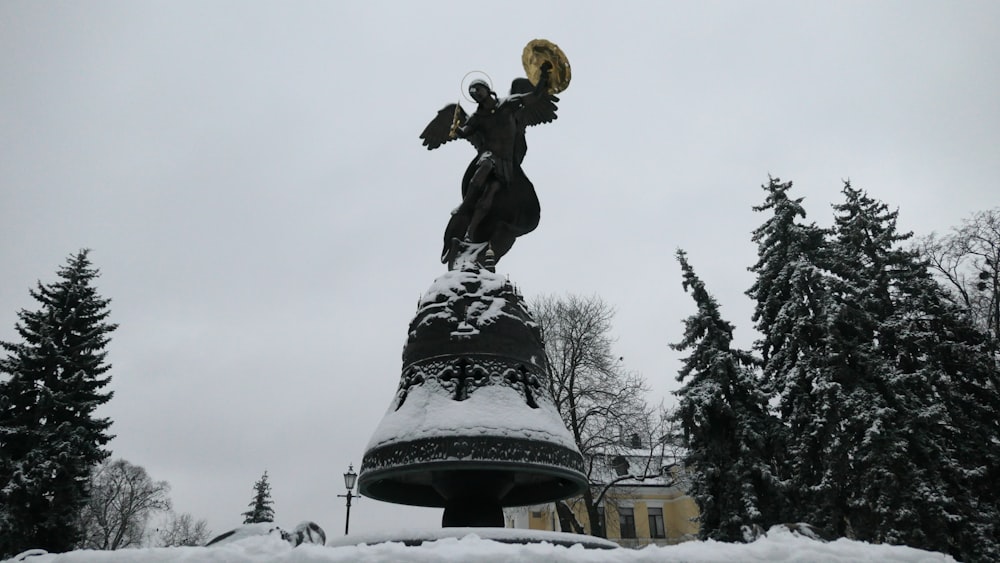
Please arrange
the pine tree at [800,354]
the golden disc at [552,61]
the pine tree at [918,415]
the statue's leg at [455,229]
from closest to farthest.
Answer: the golden disc at [552,61] → the statue's leg at [455,229] → the pine tree at [918,415] → the pine tree at [800,354]

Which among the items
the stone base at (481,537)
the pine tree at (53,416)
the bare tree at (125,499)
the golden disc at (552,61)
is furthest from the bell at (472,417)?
the bare tree at (125,499)

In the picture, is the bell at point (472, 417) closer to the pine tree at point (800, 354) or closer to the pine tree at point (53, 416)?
the pine tree at point (800, 354)

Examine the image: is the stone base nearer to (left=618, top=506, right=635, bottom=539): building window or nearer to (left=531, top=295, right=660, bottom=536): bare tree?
(left=531, top=295, right=660, bottom=536): bare tree

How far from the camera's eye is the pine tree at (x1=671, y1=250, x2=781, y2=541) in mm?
16875

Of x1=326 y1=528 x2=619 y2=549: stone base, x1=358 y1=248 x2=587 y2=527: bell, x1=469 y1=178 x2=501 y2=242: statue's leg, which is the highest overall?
x1=469 y1=178 x2=501 y2=242: statue's leg

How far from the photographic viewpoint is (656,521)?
36.2 m

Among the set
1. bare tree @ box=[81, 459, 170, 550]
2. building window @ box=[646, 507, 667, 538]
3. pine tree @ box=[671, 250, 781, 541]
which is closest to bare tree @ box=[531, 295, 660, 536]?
pine tree @ box=[671, 250, 781, 541]

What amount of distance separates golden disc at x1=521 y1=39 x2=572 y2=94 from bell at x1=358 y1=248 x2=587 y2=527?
2.03 m

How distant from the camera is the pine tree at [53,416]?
52.5 feet

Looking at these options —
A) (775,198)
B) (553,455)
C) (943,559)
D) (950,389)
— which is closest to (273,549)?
(553,455)

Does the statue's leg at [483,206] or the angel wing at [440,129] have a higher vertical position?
the angel wing at [440,129]

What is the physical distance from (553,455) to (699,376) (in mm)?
→ 16599

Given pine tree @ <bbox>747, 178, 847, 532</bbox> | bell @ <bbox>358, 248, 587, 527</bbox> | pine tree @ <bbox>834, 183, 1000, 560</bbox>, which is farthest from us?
pine tree @ <bbox>747, 178, 847, 532</bbox>

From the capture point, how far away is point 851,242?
20219 millimetres
